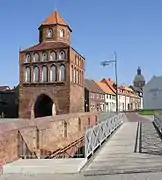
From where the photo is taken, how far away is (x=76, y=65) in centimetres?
5641

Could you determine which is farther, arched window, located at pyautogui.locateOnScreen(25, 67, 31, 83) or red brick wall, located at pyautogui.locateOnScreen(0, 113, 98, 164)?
arched window, located at pyautogui.locateOnScreen(25, 67, 31, 83)

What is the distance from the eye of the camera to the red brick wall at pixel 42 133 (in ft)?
37.9

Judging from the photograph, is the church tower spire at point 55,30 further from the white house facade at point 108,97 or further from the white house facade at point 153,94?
the white house facade at point 153,94

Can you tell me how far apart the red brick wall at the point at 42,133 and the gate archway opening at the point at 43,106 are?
820 inches

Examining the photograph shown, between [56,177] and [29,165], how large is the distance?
126cm

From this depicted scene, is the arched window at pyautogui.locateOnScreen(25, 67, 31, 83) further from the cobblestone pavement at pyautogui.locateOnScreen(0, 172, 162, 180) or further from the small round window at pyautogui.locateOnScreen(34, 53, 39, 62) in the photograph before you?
the cobblestone pavement at pyautogui.locateOnScreen(0, 172, 162, 180)

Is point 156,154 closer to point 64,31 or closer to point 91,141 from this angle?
point 91,141

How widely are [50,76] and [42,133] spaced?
3532cm

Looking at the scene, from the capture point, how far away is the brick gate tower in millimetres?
52469

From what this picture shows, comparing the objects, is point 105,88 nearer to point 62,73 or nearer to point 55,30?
point 55,30

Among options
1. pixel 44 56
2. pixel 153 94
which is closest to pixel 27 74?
pixel 44 56

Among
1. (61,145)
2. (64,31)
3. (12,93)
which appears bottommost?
(61,145)

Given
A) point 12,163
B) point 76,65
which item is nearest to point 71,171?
point 12,163

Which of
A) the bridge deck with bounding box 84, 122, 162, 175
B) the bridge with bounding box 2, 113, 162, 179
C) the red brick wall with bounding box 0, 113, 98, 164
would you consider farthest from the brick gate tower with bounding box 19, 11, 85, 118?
the bridge with bounding box 2, 113, 162, 179
